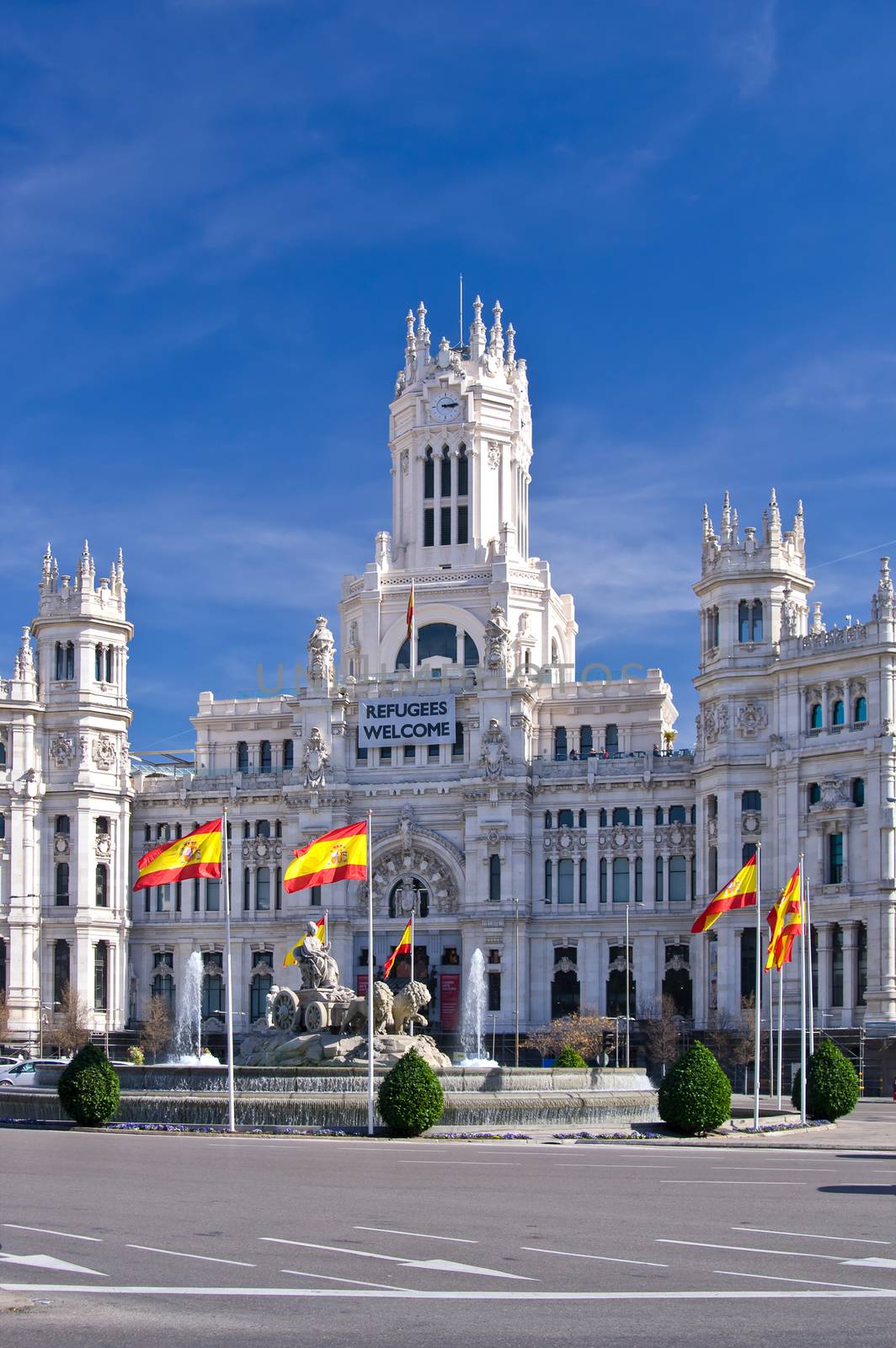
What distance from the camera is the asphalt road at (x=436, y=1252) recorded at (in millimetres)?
20594

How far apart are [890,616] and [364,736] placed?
3634 centimetres

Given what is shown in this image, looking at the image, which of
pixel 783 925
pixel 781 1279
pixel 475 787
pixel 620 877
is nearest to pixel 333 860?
pixel 783 925

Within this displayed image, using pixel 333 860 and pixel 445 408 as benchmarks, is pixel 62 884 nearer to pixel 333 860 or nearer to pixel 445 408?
pixel 445 408

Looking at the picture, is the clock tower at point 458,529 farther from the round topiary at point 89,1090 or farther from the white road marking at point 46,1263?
the white road marking at point 46,1263

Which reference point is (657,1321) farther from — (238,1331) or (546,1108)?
(546,1108)

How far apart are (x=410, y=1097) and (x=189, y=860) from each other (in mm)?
14566

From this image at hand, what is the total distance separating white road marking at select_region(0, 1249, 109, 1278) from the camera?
24031 millimetres

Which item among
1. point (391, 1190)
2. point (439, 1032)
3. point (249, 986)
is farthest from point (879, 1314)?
point (249, 986)

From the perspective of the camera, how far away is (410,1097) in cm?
5059

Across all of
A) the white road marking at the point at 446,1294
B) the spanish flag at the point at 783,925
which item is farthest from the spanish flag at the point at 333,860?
the white road marking at the point at 446,1294

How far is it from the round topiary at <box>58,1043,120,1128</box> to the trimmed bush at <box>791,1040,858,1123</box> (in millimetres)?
23573

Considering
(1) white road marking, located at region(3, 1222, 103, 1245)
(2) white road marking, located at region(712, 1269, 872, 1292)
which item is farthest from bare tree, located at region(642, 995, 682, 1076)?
(2) white road marking, located at region(712, 1269, 872, 1292)

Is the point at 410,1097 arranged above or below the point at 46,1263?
below

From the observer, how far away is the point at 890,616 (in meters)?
109
